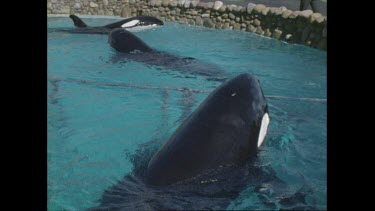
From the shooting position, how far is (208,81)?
352 inches

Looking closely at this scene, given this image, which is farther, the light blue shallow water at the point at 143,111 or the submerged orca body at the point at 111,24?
the submerged orca body at the point at 111,24

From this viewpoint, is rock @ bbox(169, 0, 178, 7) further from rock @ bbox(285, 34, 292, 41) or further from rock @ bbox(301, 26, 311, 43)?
rock @ bbox(301, 26, 311, 43)

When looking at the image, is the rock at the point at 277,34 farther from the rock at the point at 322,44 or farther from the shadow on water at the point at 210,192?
the shadow on water at the point at 210,192

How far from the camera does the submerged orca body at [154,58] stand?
9.48 metres

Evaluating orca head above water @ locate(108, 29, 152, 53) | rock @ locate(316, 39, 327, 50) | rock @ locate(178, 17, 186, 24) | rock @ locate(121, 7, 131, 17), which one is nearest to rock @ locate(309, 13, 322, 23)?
rock @ locate(316, 39, 327, 50)

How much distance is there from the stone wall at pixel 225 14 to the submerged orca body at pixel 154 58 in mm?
4288

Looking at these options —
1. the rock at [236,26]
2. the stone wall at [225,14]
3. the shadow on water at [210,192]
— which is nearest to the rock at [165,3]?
the stone wall at [225,14]

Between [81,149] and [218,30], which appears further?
[218,30]

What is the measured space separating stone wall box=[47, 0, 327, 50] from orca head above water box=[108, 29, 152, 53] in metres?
5.14
